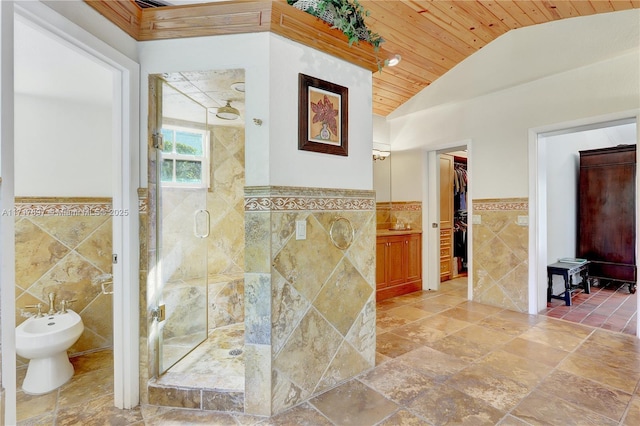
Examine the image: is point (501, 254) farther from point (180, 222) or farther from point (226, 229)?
point (180, 222)

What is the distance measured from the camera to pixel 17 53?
1.80 metres

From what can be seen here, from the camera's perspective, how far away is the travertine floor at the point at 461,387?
1.65 m

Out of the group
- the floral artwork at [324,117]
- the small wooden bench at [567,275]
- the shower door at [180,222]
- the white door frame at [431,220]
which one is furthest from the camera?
the white door frame at [431,220]

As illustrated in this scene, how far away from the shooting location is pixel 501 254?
136 inches

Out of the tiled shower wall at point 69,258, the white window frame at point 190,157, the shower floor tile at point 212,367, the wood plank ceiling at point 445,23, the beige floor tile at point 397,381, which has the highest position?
the wood plank ceiling at point 445,23

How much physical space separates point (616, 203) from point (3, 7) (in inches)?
236

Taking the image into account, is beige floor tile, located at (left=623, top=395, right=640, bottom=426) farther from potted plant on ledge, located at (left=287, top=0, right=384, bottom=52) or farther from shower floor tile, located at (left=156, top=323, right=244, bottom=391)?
potted plant on ledge, located at (left=287, top=0, right=384, bottom=52)

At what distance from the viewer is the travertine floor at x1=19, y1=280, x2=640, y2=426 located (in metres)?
1.65

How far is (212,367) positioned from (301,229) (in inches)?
44.4

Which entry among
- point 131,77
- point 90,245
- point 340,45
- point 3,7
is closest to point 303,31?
point 340,45

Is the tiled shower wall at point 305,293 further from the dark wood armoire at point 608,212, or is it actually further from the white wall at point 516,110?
the dark wood armoire at point 608,212

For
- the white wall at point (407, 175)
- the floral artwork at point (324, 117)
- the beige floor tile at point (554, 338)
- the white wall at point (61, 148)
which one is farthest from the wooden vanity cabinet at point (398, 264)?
the white wall at point (61, 148)

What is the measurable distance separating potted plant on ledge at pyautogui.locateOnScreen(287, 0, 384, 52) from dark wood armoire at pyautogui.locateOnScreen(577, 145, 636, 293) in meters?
4.31

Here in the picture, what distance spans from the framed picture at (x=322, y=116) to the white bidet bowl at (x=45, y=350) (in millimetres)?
2006
